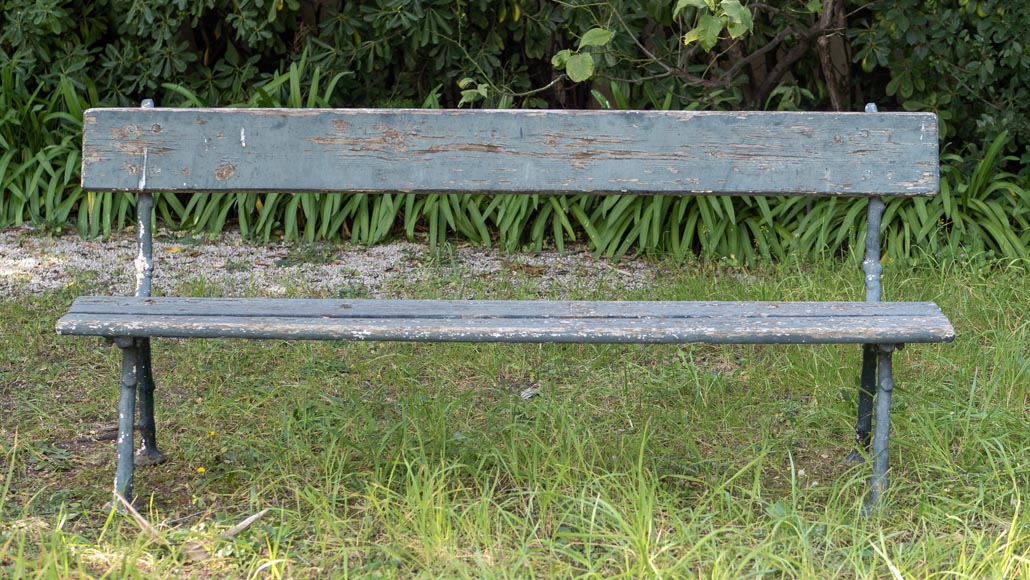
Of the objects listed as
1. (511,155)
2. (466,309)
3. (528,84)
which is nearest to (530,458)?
(466,309)

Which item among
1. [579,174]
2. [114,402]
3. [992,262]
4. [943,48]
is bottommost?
[114,402]

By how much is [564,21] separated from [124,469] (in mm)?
3086

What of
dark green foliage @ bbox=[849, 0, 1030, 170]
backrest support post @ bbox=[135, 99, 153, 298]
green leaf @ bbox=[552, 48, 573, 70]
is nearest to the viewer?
backrest support post @ bbox=[135, 99, 153, 298]

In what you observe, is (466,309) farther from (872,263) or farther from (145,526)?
(872,263)

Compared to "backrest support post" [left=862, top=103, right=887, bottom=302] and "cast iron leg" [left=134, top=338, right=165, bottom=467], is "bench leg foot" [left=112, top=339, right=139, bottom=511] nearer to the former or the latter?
"cast iron leg" [left=134, top=338, right=165, bottom=467]

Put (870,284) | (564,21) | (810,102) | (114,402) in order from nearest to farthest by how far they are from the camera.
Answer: (870,284)
(114,402)
(564,21)
(810,102)

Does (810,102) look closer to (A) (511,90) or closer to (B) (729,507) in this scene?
(A) (511,90)

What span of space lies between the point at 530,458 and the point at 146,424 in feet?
3.50

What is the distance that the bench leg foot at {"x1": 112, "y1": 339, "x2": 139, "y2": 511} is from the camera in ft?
8.88

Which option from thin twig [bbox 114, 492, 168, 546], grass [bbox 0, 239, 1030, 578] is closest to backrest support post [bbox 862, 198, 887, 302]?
grass [bbox 0, 239, 1030, 578]

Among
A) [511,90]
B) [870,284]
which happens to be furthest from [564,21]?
[870,284]

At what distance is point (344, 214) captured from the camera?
17.4 ft

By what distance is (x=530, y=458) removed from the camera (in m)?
2.96

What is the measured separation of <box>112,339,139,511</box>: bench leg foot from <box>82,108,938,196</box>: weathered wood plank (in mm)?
508
